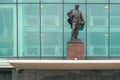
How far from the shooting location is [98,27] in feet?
107

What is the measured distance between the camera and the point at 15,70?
99.1 feet

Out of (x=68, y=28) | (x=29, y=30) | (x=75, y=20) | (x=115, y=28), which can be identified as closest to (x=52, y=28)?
(x=68, y=28)

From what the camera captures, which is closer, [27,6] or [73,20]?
[73,20]

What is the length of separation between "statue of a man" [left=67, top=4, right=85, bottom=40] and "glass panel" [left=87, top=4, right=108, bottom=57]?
2.79 m

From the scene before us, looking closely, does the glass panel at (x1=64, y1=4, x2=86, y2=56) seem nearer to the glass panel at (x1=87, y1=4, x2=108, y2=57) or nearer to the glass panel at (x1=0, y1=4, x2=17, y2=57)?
the glass panel at (x1=87, y1=4, x2=108, y2=57)

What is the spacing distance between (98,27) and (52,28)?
2.73 metres

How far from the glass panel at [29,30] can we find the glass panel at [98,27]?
3.08 meters

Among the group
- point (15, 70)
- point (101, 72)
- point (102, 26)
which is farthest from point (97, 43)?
point (15, 70)

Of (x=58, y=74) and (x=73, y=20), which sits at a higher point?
(x=73, y=20)

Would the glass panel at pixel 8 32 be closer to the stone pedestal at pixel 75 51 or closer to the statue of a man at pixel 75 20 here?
the statue of a man at pixel 75 20

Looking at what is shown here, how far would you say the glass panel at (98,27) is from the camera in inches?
1281

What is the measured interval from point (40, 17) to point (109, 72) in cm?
579

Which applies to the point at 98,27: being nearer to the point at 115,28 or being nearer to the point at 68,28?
the point at 115,28

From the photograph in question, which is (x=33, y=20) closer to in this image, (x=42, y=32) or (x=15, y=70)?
(x=42, y=32)
